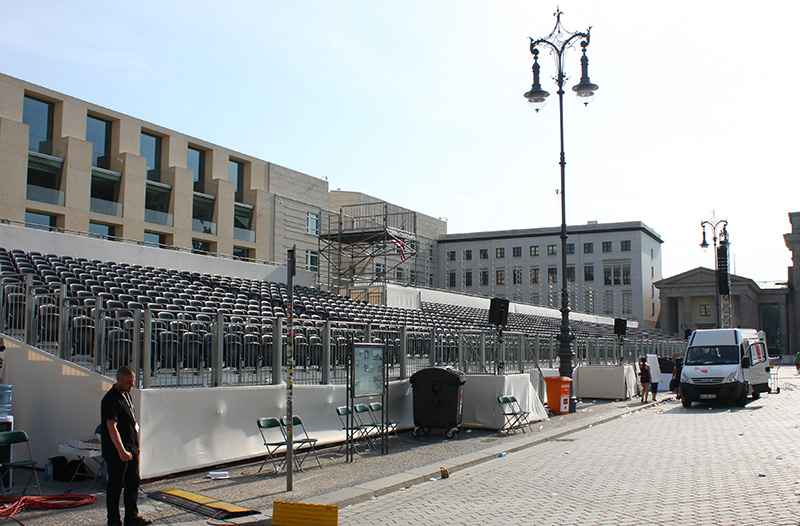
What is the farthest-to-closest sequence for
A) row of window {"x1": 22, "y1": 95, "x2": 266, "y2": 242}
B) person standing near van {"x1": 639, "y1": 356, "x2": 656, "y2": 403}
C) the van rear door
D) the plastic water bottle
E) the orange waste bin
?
row of window {"x1": 22, "y1": 95, "x2": 266, "y2": 242}, the van rear door, person standing near van {"x1": 639, "y1": 356, "x2": 656, "y2": 403}, the orange waste bin, the plastic water bottle

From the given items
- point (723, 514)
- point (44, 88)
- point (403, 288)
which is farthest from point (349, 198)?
point (723, 514)

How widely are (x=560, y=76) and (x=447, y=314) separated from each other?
777 inches

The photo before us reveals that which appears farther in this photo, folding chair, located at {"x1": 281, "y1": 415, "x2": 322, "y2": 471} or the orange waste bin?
the orange waste bin

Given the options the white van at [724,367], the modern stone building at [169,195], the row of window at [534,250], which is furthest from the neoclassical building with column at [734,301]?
the white van at [724,367]

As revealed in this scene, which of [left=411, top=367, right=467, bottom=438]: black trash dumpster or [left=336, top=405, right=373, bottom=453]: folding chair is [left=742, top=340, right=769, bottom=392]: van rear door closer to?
[left=411, top=367, right=467, bottom=438]: black trash dumpster

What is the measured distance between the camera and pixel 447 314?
126ft

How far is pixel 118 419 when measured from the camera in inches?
Answer: 296

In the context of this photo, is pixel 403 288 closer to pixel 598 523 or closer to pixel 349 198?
pixel 349 198

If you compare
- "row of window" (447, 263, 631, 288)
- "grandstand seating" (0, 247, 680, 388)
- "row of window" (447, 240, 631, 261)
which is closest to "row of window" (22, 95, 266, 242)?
"grandstand seating" (0, 247, 680, 388)

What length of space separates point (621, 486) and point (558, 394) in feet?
34.9

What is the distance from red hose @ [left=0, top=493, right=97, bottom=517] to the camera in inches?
312

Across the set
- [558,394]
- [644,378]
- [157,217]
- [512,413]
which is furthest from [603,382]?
[157,217]

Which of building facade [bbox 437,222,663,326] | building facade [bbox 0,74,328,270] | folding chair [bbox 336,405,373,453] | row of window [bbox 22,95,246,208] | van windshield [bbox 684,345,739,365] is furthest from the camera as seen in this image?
building facade [bbox 437,222,663,326]

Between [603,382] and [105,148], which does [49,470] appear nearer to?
[603,382]
